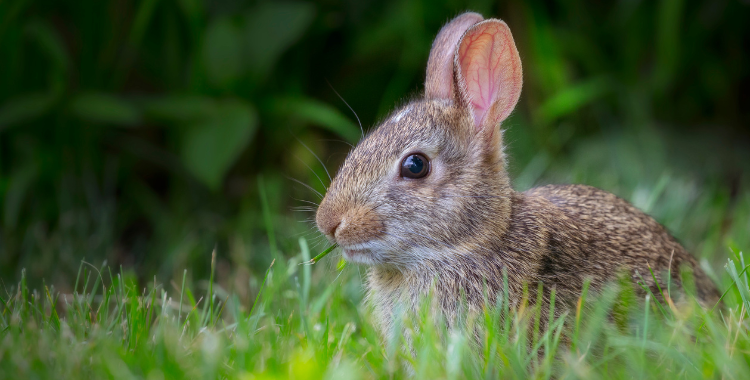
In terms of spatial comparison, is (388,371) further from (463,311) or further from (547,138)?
→ (547,138)

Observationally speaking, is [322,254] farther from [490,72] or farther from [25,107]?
[25,107]

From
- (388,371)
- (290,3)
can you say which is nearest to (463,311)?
(388,371)

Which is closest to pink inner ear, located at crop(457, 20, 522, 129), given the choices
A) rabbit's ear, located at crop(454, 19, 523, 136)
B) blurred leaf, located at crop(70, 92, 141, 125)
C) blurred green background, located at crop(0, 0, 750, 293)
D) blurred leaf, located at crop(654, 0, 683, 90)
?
rabbit's ear, located at crop(454, 19, 523, 136)

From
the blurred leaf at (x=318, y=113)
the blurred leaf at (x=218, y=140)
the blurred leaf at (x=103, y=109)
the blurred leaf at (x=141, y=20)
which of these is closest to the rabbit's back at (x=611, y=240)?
the blurred leaf at (x=318, y=113)

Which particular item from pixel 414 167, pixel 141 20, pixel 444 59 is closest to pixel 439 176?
pixel 414 167

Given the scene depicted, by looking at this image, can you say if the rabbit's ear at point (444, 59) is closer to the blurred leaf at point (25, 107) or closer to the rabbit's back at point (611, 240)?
the rabbit's back at point (611, 240)
